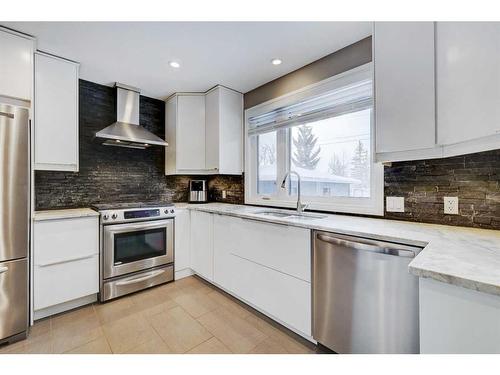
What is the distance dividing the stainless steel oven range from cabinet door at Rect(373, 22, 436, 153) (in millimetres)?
2225

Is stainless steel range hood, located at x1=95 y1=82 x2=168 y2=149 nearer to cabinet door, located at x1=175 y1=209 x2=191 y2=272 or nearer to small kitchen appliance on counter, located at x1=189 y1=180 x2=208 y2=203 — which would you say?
small kitchen appliance on counter, located at x1=189 y1=180 x2=208 y2=203

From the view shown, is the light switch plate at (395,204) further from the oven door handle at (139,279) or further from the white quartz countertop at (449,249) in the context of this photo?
the oven door handle at (139,279)

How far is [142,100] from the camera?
3.01 meters

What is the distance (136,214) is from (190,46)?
1670 mm

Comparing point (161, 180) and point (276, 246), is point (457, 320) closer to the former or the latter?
point (276, 246)

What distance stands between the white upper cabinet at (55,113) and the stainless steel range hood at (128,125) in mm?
357

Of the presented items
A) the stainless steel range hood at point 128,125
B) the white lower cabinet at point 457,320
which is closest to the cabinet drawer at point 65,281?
the stainless steel range hood at point 128,125

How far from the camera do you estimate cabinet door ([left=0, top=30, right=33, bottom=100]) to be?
1.66 m

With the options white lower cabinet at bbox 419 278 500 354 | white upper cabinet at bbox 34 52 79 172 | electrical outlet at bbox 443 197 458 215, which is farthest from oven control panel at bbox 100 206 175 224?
electrical outlet at bbox 443 197 458 215

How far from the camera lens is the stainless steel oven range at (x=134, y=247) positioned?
Result: 2.18 meters

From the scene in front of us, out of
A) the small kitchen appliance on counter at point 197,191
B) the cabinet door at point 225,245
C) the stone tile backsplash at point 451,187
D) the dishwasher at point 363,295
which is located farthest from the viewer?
the small kitchen appliance on counter at point 197,191
